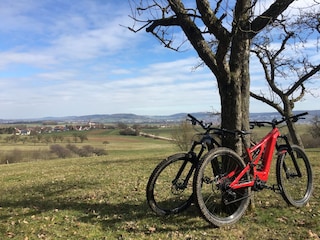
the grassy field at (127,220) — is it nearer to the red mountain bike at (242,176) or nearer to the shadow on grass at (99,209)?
the shadow on grass at (99,209)

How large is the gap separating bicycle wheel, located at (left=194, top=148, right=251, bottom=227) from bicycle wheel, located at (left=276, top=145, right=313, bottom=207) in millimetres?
958

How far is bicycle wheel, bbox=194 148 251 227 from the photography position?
4.30m

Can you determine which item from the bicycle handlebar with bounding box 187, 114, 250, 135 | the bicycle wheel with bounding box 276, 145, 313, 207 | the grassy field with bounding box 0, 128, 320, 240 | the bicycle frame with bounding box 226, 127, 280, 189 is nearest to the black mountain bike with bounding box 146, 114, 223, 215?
the bicycle handlebar with bounding box 187, 114, 250, 135

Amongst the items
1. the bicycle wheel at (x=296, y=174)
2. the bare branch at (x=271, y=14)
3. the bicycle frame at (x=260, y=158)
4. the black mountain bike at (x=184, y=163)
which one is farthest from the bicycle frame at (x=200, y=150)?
the bare branch at (x=271, y=14)

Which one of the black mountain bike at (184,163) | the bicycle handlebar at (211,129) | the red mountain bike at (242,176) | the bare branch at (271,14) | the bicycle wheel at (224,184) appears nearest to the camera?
the bicycle wheel at (224,184)

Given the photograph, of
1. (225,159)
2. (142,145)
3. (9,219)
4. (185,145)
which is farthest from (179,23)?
(142,145)

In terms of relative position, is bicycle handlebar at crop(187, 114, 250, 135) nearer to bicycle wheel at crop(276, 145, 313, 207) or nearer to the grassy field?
bicycle wheel at crop(276, 145, 313, 207)

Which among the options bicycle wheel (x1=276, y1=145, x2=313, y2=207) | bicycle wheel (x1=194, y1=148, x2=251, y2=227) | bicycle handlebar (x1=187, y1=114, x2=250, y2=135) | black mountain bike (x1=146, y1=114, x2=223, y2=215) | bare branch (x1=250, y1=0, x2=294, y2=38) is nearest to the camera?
bicycle wheel (x1=194, y1=148, x2=251, y2=227)

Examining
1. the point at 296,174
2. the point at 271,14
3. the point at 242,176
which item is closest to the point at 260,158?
the point at 242,176

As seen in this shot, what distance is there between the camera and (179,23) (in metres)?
5.50

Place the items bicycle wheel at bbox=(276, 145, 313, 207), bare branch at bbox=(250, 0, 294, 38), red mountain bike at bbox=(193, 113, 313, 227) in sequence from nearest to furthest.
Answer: red mountain bike at bbox=(193, 113, 313, 227)
bare branch at bbox=(250, 0, 294, 38)
bicycle wheel at bbox=(276, 145, 313, 207)

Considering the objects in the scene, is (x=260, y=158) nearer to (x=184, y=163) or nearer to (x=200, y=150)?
(x=200, y=150)

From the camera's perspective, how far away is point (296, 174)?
593 centimetres

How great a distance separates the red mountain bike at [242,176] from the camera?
446 centimetres
